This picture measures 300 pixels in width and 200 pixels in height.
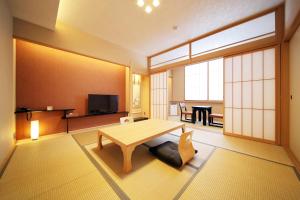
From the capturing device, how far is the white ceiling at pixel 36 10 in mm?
1976

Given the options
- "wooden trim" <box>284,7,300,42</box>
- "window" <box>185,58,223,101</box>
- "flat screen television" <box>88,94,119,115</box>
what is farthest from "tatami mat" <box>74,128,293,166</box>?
"window" <box>185,58,223,101</box>

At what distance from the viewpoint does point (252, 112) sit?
9.02ft

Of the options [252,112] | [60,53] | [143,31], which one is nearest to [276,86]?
[252,112]

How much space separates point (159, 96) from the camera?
5.00 metres

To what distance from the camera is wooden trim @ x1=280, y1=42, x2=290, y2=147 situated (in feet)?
7.41

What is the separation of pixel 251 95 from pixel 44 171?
419 cm

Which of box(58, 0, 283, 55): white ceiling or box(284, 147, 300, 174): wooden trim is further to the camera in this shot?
box(58, 0, 283, 55): white ceiling

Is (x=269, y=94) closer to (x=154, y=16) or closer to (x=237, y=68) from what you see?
(x=237, y=68)

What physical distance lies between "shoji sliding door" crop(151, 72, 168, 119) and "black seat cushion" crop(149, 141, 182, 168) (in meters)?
2.65

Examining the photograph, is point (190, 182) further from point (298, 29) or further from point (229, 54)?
point (229, 54)

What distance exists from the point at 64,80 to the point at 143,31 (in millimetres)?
2646

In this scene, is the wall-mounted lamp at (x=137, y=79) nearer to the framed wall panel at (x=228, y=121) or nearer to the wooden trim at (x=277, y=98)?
the framed wall panel at (x=228, y=121)

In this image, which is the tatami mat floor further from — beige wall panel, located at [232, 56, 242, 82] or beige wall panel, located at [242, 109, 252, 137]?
beige wall panel, located at [232, 56, 242, 82]

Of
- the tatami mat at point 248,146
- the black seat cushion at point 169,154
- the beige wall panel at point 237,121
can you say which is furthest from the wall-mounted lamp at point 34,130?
the beige wall panel at point 237,121
